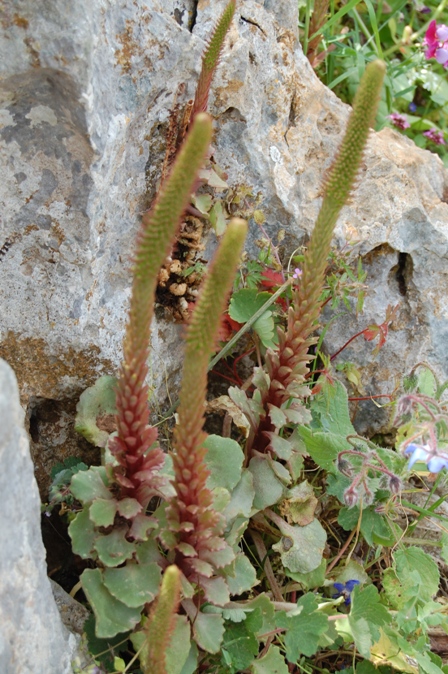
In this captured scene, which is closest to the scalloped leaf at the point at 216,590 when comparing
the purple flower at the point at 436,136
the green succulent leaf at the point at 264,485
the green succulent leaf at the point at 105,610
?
the green succulent leaf at the point at 105,610

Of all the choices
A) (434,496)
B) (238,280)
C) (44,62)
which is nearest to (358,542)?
(434,496)

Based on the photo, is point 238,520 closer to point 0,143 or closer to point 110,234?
point 110,234

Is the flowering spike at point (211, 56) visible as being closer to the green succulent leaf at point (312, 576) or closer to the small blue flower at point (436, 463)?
the small blue flower at point (436, 463)

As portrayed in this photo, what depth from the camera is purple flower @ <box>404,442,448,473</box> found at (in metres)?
2.56

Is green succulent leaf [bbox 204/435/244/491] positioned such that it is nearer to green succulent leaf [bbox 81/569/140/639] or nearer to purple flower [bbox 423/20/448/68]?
green succulent leaf [bbox 81/569/140/639]

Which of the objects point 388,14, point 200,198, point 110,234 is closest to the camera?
point 110,234

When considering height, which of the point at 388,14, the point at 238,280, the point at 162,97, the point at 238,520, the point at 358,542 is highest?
the point at 388,14

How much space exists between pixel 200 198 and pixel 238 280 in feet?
1.64

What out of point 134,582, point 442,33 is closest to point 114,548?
point 134,582

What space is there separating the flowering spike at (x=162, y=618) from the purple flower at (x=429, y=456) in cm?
110

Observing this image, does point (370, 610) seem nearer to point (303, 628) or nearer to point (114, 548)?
point (303, 628)

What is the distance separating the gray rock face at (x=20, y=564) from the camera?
193 cm

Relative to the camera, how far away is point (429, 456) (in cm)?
259

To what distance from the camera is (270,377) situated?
280 cm
